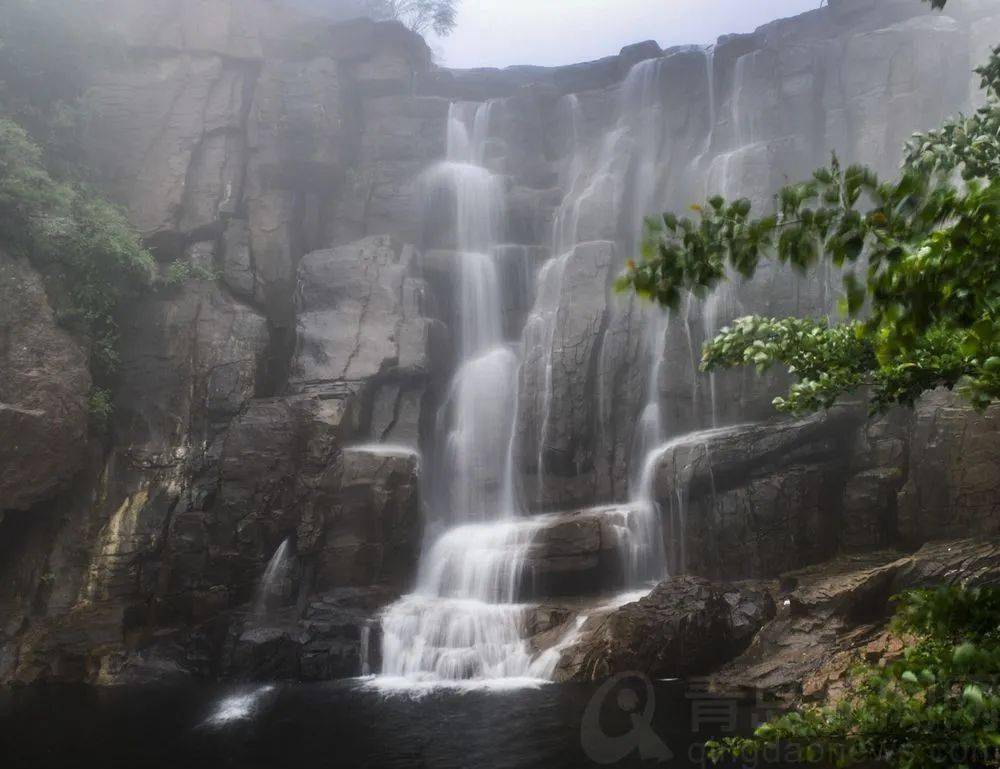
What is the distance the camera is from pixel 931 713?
2922 mm

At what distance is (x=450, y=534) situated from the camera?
1931 cm

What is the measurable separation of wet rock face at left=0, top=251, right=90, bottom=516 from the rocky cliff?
61mm

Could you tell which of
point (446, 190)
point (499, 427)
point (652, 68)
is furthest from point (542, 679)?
point (652, 68)

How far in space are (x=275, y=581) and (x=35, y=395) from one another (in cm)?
696

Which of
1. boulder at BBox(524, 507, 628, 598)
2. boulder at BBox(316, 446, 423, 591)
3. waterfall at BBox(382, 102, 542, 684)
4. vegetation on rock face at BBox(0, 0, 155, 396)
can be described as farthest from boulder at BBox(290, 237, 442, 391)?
boulder at BBox(524, 507, 628, 598)

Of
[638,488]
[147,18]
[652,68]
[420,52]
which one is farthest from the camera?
[420,52]

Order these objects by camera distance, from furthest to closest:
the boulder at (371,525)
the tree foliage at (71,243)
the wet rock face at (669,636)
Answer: the tree foliage at (71,243), the boulder at (371,525), the wet rock face at (669,636)

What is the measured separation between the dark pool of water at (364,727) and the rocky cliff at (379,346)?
1796 mm

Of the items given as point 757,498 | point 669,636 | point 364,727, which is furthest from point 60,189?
point 757,498

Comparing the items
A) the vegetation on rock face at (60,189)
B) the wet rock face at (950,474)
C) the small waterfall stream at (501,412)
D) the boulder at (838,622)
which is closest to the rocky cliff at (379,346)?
the wet rock face at (950,474)

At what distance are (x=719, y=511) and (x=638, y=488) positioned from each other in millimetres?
2750

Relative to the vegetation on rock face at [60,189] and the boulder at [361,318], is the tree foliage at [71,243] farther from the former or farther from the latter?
the boulder at [361,318]

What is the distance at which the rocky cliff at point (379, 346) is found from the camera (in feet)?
53.8

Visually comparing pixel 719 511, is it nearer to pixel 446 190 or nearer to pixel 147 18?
pixel 446 190
